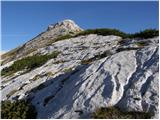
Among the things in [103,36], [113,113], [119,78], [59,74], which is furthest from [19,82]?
[103,36]

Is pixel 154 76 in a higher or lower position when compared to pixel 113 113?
higher

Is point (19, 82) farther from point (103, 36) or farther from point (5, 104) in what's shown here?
point (103, 36)

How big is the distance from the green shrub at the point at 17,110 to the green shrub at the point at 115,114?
448 cm

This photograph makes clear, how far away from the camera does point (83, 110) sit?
1650 centimetres

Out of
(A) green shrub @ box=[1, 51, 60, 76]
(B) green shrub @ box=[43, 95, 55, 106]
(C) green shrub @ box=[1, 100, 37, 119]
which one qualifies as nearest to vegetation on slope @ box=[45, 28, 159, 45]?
(A) green shrub @ box=[1, 51, 60, 76]

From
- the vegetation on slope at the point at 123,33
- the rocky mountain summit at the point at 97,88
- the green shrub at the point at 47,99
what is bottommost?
the green shrub at the point at 47,99

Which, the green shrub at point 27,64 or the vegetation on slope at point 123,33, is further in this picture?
the green shrub at point 27,64

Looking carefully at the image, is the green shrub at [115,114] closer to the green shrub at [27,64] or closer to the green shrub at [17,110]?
the green shrub at [17,110]

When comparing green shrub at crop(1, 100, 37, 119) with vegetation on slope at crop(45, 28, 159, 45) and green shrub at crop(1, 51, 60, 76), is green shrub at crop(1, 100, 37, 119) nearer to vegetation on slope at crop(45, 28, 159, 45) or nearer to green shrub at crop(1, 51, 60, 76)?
green shrub at crop(1, 51, 60, 76)

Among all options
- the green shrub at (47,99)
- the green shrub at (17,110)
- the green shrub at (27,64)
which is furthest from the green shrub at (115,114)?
the green shrub at (27,64)

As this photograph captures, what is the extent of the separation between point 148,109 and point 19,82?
515 inches

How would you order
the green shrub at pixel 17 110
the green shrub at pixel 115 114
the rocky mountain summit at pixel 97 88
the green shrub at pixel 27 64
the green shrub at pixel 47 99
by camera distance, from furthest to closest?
1. the green shrub at pixel 27 64
2. the green shrub at pixel 47 99
3. the green shrub at pixel 17 110
4. the rocky mountain summit at pixel 97 88
5. the green shrub at pixel 115 114

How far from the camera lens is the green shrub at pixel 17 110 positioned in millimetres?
18750

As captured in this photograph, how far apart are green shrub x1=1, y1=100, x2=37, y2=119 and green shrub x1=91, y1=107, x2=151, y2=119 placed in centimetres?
448
